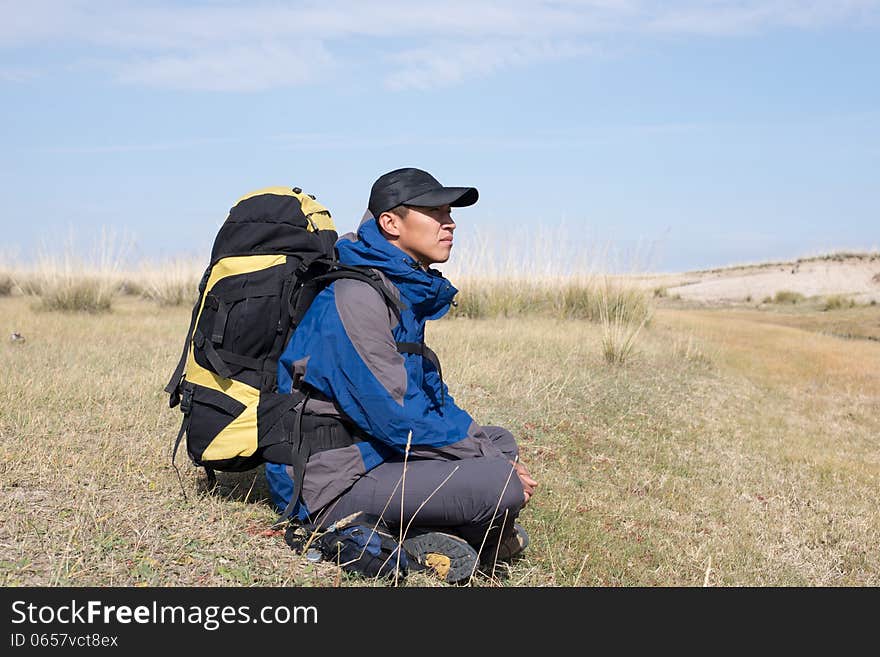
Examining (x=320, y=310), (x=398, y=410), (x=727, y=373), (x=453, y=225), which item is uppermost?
(x=453, y=225)

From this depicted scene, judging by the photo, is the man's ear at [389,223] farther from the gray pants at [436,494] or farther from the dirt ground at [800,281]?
the dirt ground at [800,281]

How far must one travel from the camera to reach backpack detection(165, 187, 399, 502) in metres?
3.51

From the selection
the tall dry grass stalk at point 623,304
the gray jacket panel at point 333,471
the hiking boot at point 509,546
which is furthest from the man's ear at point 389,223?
the tall dry grass stalk at point 623,304

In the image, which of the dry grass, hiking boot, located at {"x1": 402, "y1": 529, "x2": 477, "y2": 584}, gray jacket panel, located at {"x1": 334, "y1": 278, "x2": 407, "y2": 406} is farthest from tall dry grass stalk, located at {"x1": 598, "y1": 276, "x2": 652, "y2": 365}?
gray jacket panel, located at {"x1": 334, "y1": 278, "x2": 407, "y2": 406}

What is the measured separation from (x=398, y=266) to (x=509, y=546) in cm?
133

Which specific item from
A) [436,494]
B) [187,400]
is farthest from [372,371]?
[187,400]

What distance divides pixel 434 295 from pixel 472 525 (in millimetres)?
944

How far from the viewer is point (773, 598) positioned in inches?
137

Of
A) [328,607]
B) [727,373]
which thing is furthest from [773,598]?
[727,373]

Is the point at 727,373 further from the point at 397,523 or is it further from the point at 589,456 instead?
the point at 397,523

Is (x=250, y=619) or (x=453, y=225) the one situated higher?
(x=453, y=225)

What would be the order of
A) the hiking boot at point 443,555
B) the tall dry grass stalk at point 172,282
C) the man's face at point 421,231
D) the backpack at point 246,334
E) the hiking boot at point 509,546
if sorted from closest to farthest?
the hiking boot at point 443,555 < the man's face at point 421,231 < the backpack at point 246,334 < the hiking boot at point 509,546 < the tall dry grass stalk at point 172,282

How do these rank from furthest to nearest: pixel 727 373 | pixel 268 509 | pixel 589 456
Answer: pixel 727 373, pixel 589 456, pixel 268 509

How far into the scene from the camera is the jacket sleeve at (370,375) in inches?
124
